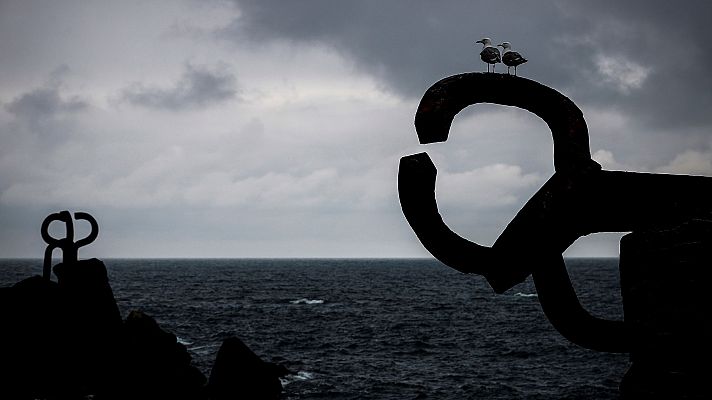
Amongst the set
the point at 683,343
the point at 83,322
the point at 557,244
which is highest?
the point at 557,244

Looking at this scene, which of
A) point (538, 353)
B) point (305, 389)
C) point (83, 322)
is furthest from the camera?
point (538, 353)

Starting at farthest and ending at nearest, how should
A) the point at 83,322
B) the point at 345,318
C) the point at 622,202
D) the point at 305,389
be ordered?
the point at 345,318, the point at 305,389, the point at 83,322, the point at 622,202

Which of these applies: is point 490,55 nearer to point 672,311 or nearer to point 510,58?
point 510,58

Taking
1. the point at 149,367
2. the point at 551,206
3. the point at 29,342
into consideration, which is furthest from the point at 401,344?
the point at 551,206

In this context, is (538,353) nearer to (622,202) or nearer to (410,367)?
(410,367)

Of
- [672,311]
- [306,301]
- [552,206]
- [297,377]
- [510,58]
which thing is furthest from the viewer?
[306,301]

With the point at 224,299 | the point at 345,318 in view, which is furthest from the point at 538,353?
the point at 224,299

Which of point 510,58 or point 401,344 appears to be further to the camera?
point 401,344
